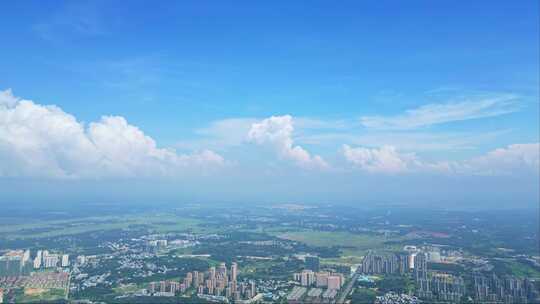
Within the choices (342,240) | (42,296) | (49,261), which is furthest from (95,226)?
(42,296)

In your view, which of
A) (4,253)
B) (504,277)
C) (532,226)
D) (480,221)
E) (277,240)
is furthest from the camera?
(480,221)

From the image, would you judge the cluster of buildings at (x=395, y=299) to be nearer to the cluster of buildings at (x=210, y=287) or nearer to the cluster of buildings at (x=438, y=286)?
the cluster of buildings at (x=438, y=286)

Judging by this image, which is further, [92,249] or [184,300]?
[92,249]

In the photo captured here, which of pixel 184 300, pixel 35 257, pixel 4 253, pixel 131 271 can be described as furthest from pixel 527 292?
pixel 4 253

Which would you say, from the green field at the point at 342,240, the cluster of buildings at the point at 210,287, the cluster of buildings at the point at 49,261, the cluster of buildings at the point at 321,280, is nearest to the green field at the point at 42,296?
the cluster of buildings at the point at 210,287

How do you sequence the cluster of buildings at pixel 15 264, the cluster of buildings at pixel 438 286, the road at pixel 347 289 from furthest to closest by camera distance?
the cluster of buildings at pixel 15 264, the cluster of buildings at pixel 438 286, the road at pixel 347 289

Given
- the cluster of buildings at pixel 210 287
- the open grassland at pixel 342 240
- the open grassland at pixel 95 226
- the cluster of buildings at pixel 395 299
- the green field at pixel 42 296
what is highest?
the open grassland at pixel 95 226

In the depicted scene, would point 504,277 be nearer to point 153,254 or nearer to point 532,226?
point 153,254

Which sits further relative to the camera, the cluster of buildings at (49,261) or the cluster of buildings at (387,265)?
the cluster of buildings at (49,261)
